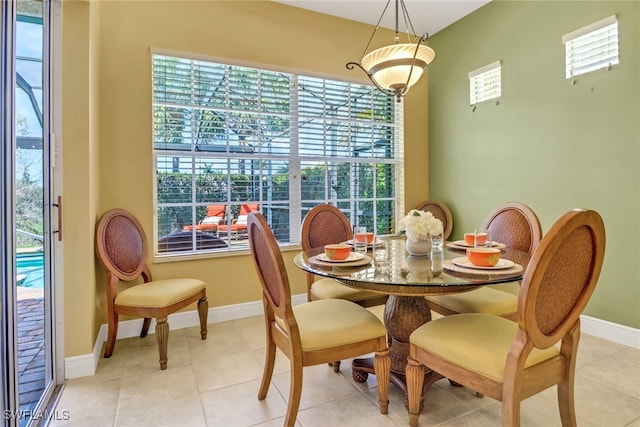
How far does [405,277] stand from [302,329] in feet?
1.75

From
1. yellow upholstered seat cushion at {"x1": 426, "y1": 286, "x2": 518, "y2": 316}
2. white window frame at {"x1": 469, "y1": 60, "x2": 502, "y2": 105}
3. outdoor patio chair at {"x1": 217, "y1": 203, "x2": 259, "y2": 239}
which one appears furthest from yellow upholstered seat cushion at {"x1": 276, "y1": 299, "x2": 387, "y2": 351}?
white window frame at {"x1": 469, "y1": 60, "x2": 502, "y2": 105}

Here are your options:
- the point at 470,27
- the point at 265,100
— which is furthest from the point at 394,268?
the point at 470,27

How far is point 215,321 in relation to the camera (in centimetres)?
306

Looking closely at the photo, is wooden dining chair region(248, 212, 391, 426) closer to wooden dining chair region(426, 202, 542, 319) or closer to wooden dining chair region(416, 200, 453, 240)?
wooden dining chair region(426, 202, 542, 319)

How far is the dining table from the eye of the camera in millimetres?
1478

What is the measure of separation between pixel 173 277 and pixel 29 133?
1533 mm

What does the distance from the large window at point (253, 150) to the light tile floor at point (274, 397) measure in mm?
1100

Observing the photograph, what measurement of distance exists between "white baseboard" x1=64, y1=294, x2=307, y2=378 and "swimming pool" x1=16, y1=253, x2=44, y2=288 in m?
0.56

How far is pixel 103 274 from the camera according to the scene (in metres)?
2.65

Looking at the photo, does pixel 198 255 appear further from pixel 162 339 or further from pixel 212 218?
pixel 162 339

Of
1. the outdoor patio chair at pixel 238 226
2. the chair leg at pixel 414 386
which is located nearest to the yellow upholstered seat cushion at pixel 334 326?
the chair leg at pixel 414 386

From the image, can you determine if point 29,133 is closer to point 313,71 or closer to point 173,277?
point 173,277

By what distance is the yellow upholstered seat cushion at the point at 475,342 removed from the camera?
1316 millimetres

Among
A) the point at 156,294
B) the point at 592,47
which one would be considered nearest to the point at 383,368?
the point at 156,294
